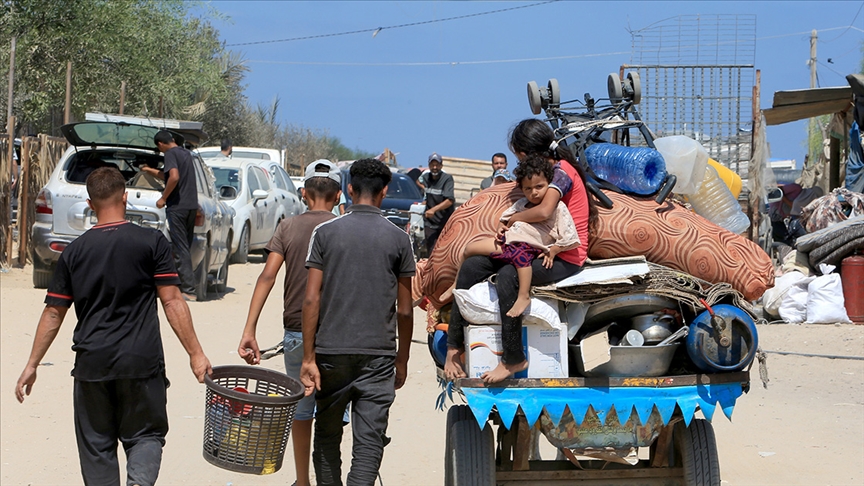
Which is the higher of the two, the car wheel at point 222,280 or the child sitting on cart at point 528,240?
the child sitting on cart at point 528,240

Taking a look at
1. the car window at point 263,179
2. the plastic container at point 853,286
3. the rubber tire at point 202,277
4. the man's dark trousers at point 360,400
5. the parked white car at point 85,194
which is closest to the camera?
the man's dark trousers at point 360,400

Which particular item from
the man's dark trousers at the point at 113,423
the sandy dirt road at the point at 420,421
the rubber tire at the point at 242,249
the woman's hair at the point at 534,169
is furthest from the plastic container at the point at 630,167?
the rubber tire at the point at 242,249

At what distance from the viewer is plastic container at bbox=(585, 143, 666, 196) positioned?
495 cm

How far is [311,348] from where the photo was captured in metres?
4.77

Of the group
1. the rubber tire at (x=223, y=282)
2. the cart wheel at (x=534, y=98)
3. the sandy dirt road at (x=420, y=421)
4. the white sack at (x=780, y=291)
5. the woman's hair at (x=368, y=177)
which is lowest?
the sandy dirt road at (x=420, y=421)

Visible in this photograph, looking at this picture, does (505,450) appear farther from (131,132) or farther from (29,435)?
(131,132)

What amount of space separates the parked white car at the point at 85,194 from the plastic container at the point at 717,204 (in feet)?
24.8

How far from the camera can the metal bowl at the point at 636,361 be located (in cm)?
434

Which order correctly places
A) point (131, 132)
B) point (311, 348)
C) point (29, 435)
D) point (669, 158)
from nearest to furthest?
1. point (311, 348)
2. point (669, 158)
3. point (29, 435)
4. point (131, 132)

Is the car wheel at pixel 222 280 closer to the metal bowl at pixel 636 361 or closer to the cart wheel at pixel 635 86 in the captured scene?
the cart wheel at pixel 635 86

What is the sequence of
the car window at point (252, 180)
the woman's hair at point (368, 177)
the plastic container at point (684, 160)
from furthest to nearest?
1. the car window at point (252, 180)
2. the plastic container at point (684, 160)
3. the woman's hair at point (368, 177)

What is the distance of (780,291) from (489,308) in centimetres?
787

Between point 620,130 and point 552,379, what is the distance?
80.9 inches

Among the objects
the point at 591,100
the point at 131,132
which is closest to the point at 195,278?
the point at 131,132
